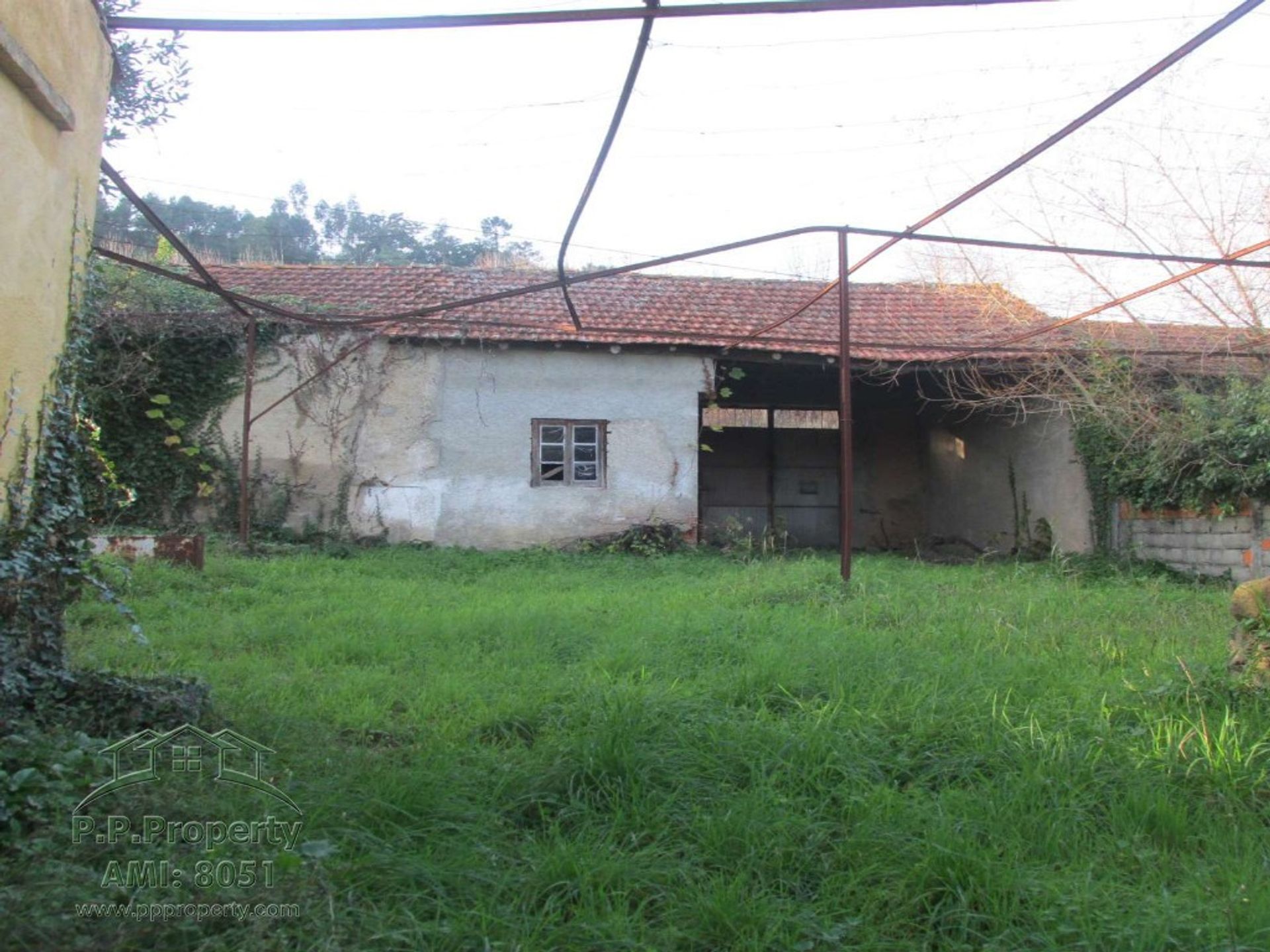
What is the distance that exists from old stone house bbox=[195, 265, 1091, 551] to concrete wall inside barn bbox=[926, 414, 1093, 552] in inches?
1.7

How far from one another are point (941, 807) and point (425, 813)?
1859 mm

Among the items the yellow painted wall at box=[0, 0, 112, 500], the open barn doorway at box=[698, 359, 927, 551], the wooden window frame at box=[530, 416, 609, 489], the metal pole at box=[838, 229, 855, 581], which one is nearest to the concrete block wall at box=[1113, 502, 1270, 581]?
the metal pole at box=[838, 229, 855, 581]

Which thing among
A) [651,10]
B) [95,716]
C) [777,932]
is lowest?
[777,932]

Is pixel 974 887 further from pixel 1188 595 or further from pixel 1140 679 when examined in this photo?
pixel 1188 595

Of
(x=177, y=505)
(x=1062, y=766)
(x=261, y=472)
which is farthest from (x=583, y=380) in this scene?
(x=1062, y=766)

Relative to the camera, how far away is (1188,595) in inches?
317

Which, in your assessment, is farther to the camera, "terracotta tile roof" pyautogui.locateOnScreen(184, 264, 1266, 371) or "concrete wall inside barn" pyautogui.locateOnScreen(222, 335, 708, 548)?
"concrete wall inside barn" pyautogui.locateOnScreen(222, 335, 708, 548)

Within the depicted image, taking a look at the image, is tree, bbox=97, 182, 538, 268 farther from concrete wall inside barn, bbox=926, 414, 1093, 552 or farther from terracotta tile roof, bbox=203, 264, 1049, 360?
concrete wall inside barn, bbox=926, 414, 1093, 552

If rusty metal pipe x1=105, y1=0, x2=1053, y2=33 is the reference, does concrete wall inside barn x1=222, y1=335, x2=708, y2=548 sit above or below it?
below

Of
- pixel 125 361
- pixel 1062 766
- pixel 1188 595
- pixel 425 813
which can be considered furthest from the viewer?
pixel 125 361

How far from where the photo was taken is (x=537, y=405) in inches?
481

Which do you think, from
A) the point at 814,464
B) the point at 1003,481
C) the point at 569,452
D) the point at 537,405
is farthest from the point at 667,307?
the point at 1003,481

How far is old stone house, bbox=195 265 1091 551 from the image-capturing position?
1187cm

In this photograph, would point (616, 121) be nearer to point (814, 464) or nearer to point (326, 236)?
point (814, 464)
